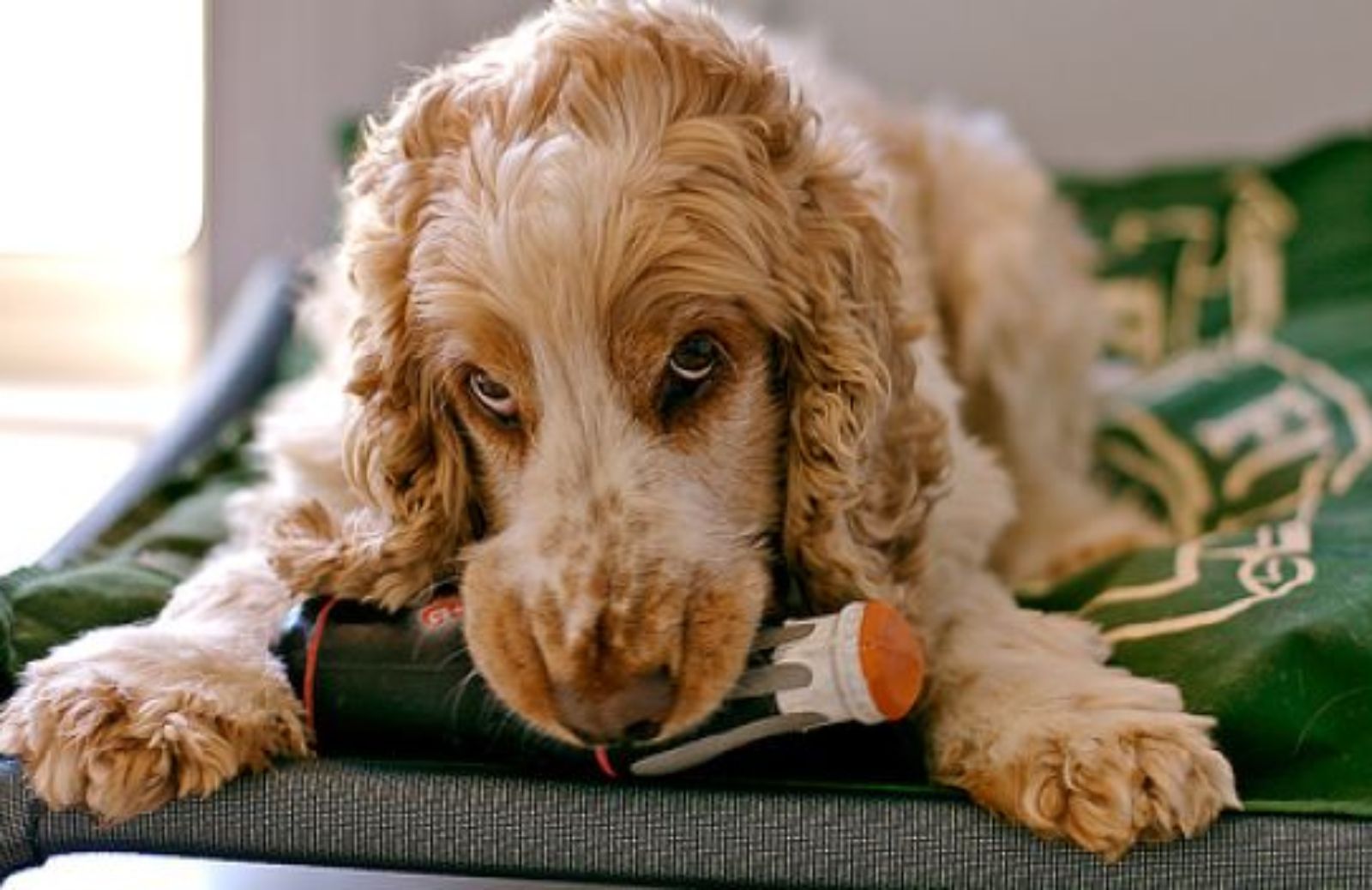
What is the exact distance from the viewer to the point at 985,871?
2.21m

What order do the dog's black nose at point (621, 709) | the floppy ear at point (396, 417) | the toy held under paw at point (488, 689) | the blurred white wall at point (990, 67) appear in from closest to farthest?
the dog's black nose at point (621, 709) < the toy held under paw at point (488, 689) < the floppy ear at point (396, 417) < the blurred white wall at point (990, 67)

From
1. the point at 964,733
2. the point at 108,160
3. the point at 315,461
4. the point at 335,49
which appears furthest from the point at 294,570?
the point at 108,160

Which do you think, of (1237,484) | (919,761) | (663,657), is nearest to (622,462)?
(663,657)

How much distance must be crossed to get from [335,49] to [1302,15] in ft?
7.48

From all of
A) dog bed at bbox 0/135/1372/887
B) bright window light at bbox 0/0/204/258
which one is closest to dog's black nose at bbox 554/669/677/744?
dog bed at bbox 0/135/1372/887

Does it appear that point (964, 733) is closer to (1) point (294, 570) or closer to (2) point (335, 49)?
(1) point (294, 570)

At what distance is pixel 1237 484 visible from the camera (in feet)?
11.4

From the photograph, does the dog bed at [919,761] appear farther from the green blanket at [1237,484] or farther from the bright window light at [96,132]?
the bright window light at [96,132]

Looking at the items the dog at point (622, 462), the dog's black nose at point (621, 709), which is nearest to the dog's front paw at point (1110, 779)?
the dog at point (622, 462)

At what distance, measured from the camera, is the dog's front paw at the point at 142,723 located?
7.34ft

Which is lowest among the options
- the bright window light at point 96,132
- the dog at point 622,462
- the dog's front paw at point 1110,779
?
the dog's front paw at point 1110,779

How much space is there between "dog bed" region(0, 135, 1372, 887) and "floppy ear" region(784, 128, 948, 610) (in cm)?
23

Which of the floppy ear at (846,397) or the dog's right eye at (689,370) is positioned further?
the floppy ear at (846,397)

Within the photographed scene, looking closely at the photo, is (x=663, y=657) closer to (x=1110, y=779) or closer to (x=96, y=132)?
(x=1110, y=779)
